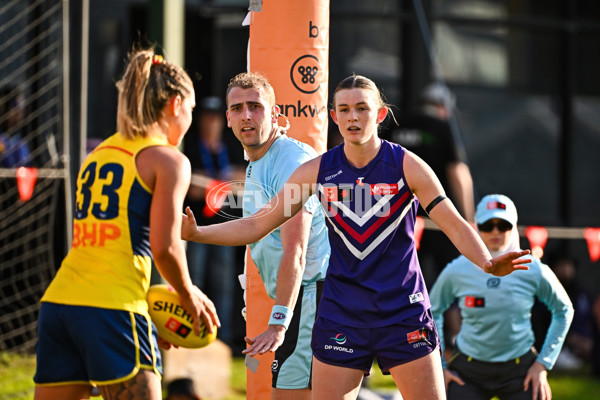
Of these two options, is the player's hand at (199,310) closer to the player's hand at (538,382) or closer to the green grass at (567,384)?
the player's hand at (538,382)

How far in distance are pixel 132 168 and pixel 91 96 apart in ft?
23.0

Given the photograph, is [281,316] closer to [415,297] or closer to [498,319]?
[415,297]

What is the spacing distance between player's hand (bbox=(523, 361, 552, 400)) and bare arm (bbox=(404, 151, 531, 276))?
1.85 metres

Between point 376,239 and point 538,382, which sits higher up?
point 376,239

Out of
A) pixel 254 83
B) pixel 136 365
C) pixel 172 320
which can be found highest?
pixel 254 83

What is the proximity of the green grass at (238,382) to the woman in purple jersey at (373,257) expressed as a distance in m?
3.92

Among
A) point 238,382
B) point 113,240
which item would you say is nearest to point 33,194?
point 238,382

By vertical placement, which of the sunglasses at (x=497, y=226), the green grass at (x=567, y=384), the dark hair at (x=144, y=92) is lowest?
the green grass at (x=567, y=384)

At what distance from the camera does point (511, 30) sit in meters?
12.9

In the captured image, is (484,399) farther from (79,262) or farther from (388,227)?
(79,262)

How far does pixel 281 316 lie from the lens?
4.79m

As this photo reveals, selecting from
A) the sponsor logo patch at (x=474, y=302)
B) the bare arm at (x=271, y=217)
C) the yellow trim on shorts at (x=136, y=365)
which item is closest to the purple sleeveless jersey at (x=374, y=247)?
the bare arm at (x=271, y=217)

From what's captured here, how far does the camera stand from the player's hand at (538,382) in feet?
20.0

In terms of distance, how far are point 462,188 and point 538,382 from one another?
4064mm
